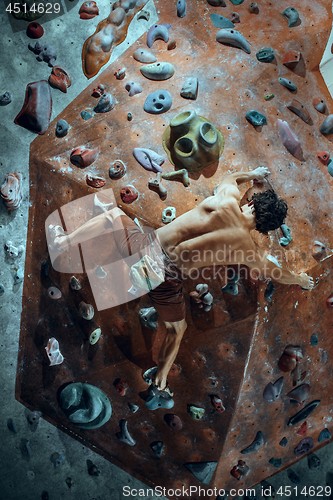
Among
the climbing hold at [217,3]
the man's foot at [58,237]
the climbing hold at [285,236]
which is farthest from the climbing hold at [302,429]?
the climbing hold at [217,3]

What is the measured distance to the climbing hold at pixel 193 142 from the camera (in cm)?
629

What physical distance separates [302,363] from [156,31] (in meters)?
3.09

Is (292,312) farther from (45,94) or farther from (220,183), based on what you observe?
(45,94)

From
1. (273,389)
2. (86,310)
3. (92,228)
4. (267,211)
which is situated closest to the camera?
(267,211)

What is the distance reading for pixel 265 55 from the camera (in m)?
6.81

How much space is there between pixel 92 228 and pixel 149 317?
0.84m

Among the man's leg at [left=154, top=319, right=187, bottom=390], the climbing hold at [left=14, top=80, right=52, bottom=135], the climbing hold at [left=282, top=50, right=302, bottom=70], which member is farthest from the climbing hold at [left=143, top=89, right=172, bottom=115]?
the man's leg at [left=154, top=319, right=187, bottom=390]

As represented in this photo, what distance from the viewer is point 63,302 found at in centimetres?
658

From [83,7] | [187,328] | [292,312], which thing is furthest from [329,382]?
[83,7]

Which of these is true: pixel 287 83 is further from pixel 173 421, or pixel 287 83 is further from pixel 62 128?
pixel 173 421

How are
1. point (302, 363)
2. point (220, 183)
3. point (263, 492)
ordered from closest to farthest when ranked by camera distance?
point (220, 183)
point (302, 363)
point (263, 492)

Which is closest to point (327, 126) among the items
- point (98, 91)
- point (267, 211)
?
point (267, 211)

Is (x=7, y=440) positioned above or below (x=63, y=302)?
below

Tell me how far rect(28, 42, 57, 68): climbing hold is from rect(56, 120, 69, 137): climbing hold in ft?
2.01
